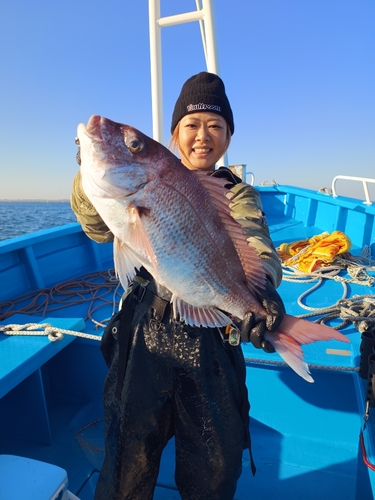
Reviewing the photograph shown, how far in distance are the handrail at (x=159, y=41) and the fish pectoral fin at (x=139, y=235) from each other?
444cm

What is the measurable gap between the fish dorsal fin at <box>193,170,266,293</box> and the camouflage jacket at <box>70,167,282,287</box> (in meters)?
0.07

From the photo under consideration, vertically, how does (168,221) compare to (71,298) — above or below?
above

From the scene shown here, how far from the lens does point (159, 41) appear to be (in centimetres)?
553

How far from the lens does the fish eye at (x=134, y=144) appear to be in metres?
1.63

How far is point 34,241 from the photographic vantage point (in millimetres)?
4578

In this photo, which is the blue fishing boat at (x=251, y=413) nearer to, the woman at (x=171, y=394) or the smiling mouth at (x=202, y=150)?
the woman at (x=171, y=394)

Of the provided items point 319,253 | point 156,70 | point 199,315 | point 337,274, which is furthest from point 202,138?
point 156,70

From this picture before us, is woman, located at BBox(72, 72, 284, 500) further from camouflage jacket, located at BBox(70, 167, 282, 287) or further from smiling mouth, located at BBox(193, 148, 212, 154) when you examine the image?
smiling mouth, located at BBox(193, 148, 212, 154)

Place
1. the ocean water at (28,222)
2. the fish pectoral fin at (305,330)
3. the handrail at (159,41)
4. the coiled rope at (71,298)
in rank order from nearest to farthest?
the fish pectoral fin at (305,330) → the coiled rope at (71,298) → the handrail at (159,41) → the ocean water at (28,222)

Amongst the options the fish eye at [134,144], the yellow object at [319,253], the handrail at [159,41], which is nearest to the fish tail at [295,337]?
the fish eye at [134,144]

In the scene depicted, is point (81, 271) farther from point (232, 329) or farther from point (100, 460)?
point (232, 329)

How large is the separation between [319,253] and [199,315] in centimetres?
423

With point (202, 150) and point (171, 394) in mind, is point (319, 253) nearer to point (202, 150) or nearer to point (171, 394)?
point (202, 150)

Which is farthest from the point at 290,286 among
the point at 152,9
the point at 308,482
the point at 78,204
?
the point at 152,9
